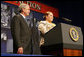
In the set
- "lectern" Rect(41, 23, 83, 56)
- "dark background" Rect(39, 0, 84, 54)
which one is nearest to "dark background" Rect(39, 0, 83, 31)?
"dark background" Rect(39, 0, 84, 54)

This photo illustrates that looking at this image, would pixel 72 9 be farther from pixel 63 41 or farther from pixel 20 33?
pixel 63 41

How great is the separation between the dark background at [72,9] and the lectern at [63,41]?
6.76 feet

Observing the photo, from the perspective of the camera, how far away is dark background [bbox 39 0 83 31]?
11.6ft

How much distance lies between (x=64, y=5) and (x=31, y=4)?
0.91 m

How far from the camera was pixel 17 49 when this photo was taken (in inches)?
62.4

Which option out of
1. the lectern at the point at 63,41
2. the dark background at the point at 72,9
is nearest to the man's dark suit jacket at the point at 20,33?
the lectern at the point at 63,41

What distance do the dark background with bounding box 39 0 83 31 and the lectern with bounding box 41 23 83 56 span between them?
206 cm

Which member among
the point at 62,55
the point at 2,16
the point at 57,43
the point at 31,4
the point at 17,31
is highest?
the point at 31,4

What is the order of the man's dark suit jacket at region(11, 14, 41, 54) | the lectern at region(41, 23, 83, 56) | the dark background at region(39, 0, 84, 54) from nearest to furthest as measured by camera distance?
the lectern at region(41, 23, 83, 56)
the man's dark suit jacket at region(11, 14, 41, 54)
the dark background at region(39, 0, 84, 54)

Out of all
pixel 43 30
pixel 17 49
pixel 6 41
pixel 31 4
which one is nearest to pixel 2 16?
pixel 6 41

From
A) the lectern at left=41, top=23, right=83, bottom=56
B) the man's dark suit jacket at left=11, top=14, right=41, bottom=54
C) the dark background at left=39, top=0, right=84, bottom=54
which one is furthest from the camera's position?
the dark background at left=39, top=0, right=84, bottom=54

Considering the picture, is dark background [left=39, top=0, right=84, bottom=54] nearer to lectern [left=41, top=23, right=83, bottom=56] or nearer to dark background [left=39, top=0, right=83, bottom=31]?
dark background [left=39, top=0, right=83, bottom=31]

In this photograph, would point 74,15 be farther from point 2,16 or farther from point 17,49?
point 17,49

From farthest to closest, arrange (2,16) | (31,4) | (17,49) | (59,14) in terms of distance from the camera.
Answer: (59,14)
(31,4)
(2,16)
(17,49)
